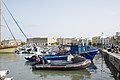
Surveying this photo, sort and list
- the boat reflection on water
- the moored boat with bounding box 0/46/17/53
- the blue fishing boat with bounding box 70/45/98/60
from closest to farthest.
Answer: the boat reflection on water < the blue fishing boat with bounding box 70/45/98/60 < the moored boat with bounding box 0/46/17/53

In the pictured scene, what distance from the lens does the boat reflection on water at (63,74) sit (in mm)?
25658

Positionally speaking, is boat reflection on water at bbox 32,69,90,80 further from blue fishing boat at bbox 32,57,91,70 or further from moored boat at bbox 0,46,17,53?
moored boat at bbox 0,46,17,53

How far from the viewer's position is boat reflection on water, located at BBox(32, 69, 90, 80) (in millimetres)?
25658

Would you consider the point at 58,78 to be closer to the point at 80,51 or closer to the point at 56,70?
the point at 56,70

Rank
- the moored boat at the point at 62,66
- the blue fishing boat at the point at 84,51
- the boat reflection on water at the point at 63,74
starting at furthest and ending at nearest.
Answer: the blue fishing boat at the point at 84,51 → the moored boat at the point at 62,66 → the boat reflection on water at the point at 63,74

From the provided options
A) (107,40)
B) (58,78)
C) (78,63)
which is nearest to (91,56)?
(78,63)

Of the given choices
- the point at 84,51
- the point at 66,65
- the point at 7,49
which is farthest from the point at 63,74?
the point at 7,49

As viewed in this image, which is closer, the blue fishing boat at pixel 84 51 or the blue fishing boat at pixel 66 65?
the blue fishing boat at pixel 66 65

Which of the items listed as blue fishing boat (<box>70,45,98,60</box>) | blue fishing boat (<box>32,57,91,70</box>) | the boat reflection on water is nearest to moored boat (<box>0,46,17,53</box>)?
blue fishing boat (<box>70,45,98,60</box>)

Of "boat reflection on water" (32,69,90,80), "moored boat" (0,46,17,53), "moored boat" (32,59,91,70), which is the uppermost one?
"moored boat" (0,46,17,53)

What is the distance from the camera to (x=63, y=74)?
2770 cm

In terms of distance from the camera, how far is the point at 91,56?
Result: 123ft

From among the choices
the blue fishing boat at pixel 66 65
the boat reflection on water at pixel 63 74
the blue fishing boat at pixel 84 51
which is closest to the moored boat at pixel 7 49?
the blue fishing boat at pixel 84 51

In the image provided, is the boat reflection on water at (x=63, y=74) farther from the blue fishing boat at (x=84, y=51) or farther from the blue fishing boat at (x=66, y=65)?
the blue fishing boat at (x=84, y=51)
